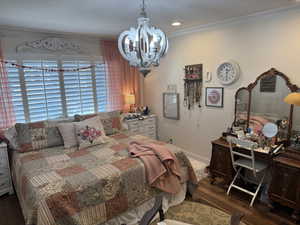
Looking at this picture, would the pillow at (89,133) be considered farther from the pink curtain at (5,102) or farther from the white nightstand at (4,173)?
the pink curtain at (5,102)

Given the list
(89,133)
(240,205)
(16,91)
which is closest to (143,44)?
(89,133)

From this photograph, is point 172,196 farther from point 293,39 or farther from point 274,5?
point 274,5

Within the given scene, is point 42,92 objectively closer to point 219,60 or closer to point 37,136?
point 37,136

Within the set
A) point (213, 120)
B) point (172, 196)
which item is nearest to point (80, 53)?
point (213, 120)

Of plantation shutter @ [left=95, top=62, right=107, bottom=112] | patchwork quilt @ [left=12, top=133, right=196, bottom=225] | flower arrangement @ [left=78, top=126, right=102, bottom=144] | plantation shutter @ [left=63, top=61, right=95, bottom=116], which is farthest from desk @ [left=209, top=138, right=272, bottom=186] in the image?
plantation shutter @ [left=63, top=61, right=95, bottom=116]

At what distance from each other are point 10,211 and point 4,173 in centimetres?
58

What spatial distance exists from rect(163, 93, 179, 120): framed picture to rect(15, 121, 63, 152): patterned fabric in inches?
85.0

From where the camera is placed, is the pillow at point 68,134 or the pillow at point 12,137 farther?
the pillow at point 68,134

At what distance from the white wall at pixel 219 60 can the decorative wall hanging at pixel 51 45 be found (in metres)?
1.76

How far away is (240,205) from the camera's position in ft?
8.16

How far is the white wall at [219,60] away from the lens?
8.09 ft

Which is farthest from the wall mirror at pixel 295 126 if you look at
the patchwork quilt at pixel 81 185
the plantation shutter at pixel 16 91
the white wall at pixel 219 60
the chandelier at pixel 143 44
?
the plantation shutter at pixel 16 91

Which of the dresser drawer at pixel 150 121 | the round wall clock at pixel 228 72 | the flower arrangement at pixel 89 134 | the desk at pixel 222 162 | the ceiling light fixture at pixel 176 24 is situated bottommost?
the desk at pixel 222 162

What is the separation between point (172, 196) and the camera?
251 cm
